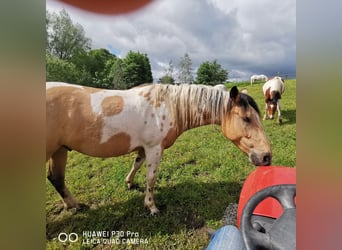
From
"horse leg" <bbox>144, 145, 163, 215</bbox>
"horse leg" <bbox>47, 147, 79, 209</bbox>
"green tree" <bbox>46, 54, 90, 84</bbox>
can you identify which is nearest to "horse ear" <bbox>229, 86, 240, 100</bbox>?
"horse leg" <bbox>144, 145, 163, 215</bbox>

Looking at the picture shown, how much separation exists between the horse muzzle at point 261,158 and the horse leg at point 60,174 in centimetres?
70

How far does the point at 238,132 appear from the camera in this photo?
882 mm

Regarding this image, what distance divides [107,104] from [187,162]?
14.8 inches

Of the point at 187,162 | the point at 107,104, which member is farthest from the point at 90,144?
the point at 187,162

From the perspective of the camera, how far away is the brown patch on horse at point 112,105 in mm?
823

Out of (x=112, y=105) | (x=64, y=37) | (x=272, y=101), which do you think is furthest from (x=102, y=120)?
(x=272, y=101)

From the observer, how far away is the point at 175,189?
0.89 metres

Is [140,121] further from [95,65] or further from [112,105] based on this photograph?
[95,65]

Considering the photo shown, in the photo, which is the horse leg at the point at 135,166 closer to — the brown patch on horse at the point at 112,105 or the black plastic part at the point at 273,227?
the brown patch on horse at the point at 112,105

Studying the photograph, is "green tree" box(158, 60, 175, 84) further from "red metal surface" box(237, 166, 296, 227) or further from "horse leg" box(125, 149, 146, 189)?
"red metal surface" box(237, 166, 296, 227)

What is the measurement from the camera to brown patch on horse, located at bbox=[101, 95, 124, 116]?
823mm

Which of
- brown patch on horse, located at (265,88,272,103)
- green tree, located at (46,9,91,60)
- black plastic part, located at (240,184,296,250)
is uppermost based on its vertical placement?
green tree, located at (46,9,91,60)

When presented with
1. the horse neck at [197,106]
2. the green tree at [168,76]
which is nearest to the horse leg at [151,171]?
the horse neck at [197,106]

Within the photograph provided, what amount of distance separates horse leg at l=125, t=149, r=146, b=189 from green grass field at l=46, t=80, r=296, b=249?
0.02 meters
